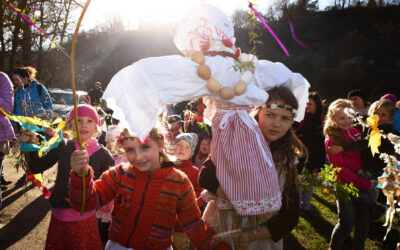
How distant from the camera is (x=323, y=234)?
12.4ft

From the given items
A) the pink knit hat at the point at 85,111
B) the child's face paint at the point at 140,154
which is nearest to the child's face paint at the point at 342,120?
the child's face paint at the point at 140,154

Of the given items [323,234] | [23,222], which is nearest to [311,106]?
[323,234]

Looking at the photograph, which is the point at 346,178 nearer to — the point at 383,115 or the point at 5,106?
the point at 383,115

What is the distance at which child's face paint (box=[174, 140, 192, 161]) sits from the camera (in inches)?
123

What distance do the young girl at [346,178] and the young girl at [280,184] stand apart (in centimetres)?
135

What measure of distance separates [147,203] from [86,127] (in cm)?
115

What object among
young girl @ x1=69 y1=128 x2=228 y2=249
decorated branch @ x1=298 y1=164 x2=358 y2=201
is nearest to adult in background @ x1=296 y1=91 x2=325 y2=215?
decorated branch @ x1=298 y1=164 x2=358 y2=201

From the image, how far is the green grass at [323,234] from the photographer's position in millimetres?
3500

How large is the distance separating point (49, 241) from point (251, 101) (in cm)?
185

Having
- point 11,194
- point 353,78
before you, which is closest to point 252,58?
point 11,194

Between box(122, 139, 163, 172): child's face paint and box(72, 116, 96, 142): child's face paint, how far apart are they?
0.83 metres

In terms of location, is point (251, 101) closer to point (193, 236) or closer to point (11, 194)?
point (193, 236)

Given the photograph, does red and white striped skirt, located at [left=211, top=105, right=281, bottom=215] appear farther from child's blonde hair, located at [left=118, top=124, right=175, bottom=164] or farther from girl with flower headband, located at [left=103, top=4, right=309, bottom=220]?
child's blonde hair, located at [left=118, top=124, right=175, bottom=164]

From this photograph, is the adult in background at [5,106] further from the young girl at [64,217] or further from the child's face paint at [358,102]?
the child's face paint at [358,102]
